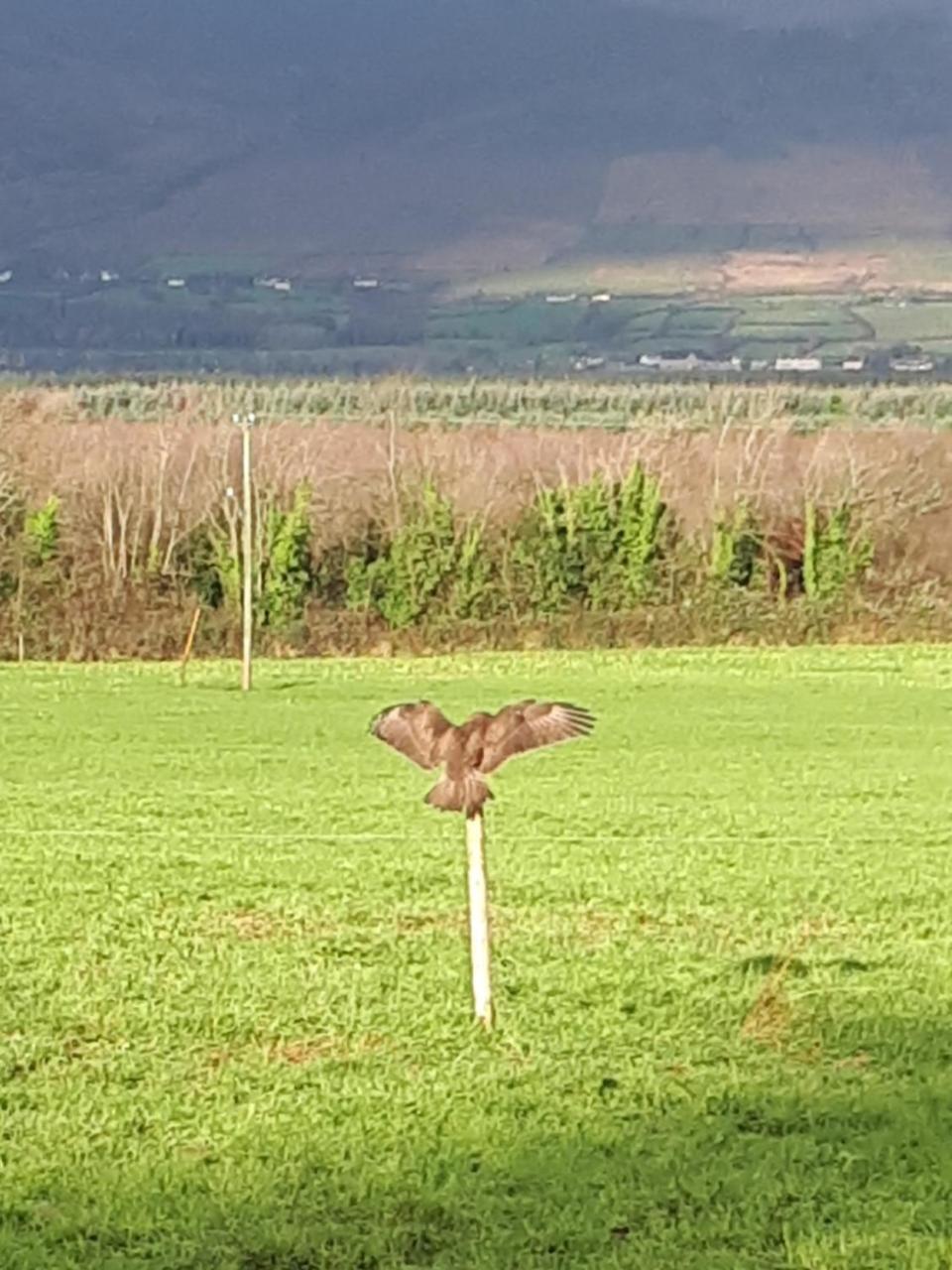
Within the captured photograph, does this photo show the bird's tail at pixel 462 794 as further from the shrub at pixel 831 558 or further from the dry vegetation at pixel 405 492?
the shrub at pixel 831 558

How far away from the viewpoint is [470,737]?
9383 mm

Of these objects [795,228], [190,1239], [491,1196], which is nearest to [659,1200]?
[491,1196]

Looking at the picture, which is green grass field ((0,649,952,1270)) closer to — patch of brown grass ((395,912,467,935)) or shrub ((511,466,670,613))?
patch of brown grass ((395,912,467,935))

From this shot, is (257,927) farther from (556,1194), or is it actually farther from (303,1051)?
(556,1194)

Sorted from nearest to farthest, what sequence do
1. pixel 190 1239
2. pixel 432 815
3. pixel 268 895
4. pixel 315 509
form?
pixel 190 1239 < pixel 268 895 < pixel 432 815 < pixel 315 509

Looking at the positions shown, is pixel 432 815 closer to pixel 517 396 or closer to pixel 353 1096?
pixel 353 1096

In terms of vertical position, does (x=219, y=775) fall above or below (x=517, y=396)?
below

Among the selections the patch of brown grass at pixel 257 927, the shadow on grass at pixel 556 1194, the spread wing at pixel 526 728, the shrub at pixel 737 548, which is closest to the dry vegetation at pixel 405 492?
the shrub at pixel 737 548

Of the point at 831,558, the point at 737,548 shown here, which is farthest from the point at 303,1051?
the point at 737,548

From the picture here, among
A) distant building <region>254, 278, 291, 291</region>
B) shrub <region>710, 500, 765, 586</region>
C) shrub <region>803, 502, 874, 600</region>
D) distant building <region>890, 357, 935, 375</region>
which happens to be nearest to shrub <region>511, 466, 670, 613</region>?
shrub <region>710, 500, 765, 586</region>

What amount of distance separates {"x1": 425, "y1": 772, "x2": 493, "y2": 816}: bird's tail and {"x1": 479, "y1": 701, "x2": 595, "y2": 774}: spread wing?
0.12 m

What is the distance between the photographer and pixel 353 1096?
9.13 metres

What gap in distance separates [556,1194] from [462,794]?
212cm

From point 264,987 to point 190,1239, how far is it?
4.27m
